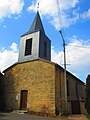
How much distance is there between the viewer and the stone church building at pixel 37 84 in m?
20.0

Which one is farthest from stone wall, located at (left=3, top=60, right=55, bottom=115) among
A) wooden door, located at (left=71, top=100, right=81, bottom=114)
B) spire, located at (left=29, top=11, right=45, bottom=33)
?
spire, located at (left=29, top=11, right=45, bottom=33)

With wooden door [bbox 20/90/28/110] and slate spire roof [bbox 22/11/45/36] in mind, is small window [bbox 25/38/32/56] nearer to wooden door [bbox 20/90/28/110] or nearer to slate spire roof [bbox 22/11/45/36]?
slate spire roof [bbox 22/11/45/36]

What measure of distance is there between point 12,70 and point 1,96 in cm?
362

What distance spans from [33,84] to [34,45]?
583 cm

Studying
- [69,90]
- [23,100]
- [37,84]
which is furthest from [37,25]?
[23,100]

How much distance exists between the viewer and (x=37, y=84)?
→ 69.9 ft

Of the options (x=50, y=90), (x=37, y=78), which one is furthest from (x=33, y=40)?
(x=50, y=90)

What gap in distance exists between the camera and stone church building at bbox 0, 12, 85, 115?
20031 mm

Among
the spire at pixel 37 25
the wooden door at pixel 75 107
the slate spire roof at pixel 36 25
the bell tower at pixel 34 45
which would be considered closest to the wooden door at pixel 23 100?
the bell tower at pixel 34 45

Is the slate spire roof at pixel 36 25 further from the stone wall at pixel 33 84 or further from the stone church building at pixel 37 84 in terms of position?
the stone wall at pixel 33 84

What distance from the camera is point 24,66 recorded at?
77.5ft

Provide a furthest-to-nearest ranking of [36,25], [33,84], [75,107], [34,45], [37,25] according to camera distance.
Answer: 1. [37,25]
2. [36,25]
3. [34,45]
4. [33,84]
5. [75,107]

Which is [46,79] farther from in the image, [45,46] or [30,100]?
[45,46]

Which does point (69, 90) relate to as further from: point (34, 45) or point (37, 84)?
point (34, 45)
